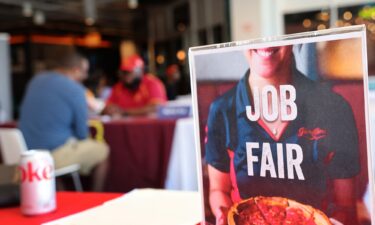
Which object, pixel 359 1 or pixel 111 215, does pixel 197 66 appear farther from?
pixel 359 1

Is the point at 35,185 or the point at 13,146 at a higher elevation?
the point at 35,185

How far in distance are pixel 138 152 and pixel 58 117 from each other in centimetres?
84

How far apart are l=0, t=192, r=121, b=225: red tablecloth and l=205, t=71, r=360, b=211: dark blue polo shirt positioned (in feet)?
1.47

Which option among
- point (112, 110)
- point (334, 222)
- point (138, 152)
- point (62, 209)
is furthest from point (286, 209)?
point (112, 110)

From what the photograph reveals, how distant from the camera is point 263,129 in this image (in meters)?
0.55

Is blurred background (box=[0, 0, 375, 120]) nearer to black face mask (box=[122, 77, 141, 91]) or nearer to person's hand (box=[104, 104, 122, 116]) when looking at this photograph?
black face mask (box=[122, 77, 141, 91])

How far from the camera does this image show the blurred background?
6523mm

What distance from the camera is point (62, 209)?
0.95m

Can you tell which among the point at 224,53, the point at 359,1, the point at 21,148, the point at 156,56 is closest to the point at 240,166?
the point at 224,53

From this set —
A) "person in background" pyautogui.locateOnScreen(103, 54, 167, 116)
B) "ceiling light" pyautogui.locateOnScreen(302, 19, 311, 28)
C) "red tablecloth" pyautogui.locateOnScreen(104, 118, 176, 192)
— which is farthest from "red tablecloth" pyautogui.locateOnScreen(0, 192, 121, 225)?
"ceiling light" pyautogui.locateOnScreen(302, 19, 311, 28)

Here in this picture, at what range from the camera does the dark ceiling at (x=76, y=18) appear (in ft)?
32.0

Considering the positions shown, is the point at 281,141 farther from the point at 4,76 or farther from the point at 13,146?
the point at 4,76

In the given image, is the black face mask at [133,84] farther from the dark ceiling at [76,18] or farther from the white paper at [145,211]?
the dark ceiling at [76,18]

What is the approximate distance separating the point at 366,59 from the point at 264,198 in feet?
0.70
